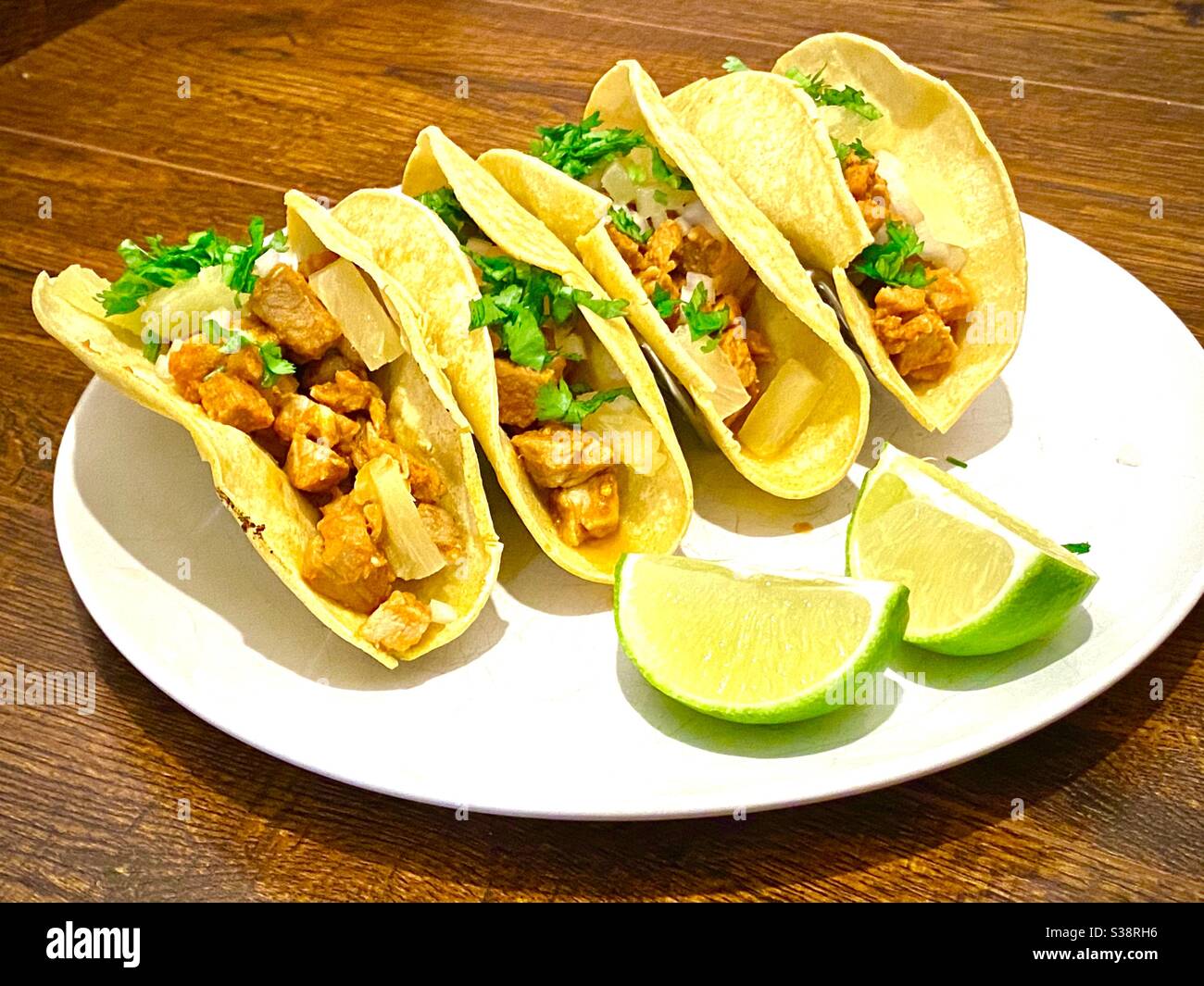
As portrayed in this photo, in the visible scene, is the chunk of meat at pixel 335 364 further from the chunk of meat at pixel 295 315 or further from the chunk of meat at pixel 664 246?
the chunk of meat at pixel 664 246

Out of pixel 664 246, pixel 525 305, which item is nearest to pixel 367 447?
pixel 525 305

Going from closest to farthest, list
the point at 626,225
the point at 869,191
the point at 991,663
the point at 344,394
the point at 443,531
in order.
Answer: the point at 991,663
the point at 443,531
the point at 344,394
the point at 626,225
the point at 869,191

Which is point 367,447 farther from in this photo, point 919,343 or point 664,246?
point 919,343

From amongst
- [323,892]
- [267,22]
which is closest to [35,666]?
[323,892]

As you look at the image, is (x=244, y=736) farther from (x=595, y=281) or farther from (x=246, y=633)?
(x=595, y=281)

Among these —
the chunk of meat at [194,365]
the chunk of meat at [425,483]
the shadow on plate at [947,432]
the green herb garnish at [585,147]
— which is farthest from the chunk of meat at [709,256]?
the chunk of meat at [194,365]

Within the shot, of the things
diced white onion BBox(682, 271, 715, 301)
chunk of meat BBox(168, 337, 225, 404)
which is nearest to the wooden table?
chunk of meat BBox(168, 337, 225, 404)

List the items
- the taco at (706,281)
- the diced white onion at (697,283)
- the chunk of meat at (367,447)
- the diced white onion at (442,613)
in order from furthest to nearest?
1. the diced white onion at (697,283)
2. the taco at (706,281)
3. the chunk of meat at (367,447)
4. the diced white onion at (442,613)
